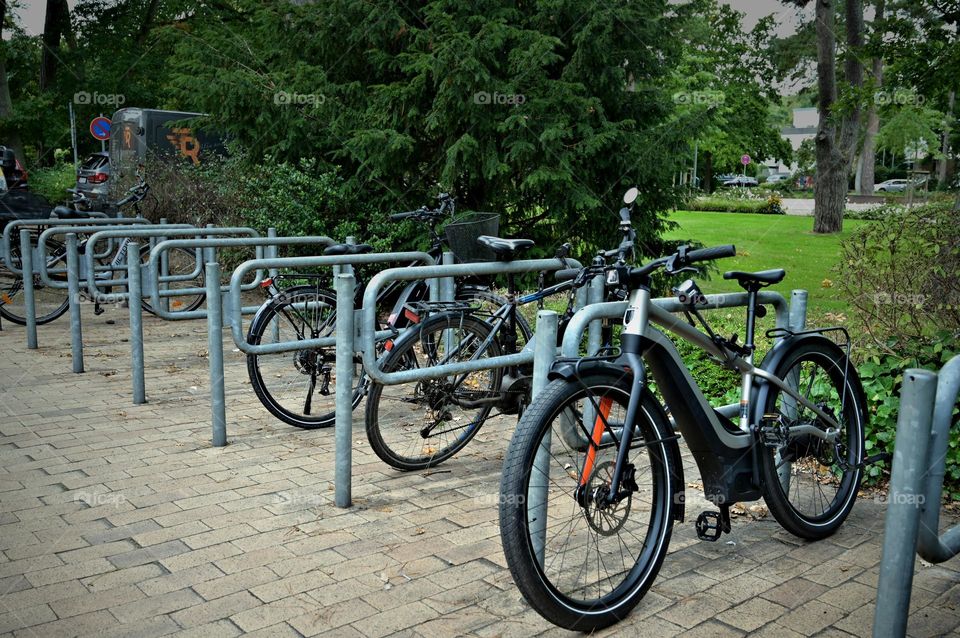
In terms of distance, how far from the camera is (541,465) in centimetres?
313

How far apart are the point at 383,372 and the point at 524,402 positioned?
0.92 m

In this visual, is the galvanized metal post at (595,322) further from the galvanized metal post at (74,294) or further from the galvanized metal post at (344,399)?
the galvanized metal post at (74,294)

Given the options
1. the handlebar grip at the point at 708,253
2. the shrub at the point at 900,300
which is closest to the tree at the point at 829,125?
the shrub at the point at 900,300

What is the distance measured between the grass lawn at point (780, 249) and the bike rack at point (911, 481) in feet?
14.3

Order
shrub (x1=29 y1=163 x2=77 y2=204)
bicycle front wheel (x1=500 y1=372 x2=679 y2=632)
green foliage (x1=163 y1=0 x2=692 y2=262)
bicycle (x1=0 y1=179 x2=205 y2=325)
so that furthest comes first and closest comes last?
shrub (x1=29 y1=163 x2=77 y2=204)
bicycle (x1=0 y1=179 x2=205 y2=325)
green foliage (x1=163 y1=0 x2=692 y2=262)
bicycle front wheel (x1=500 y1=372 x2=679 y2=632)

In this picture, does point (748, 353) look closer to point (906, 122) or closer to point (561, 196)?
point (561, 196)

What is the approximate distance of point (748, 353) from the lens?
12.6 feet

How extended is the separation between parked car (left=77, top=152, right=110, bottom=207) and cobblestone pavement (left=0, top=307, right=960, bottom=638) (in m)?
12.8

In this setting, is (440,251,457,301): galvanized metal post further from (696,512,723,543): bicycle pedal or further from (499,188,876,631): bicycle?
(696,512,723,543): bicycle pedal

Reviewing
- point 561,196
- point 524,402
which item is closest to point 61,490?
point 524,402

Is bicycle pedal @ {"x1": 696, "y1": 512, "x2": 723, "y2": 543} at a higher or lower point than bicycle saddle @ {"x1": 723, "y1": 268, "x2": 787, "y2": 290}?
lower

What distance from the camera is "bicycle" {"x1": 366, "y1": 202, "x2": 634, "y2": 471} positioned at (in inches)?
190

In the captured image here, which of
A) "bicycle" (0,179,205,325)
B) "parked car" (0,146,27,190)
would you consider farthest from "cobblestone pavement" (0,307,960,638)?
"parked car" (0,146,27,190)

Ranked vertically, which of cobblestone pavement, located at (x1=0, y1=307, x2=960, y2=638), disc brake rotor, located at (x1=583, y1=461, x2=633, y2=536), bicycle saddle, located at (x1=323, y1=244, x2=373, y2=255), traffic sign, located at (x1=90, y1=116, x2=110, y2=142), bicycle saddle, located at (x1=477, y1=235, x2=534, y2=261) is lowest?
cobblestone pavement, located at (x1=0, y1=307, x2=960, y2=638)
